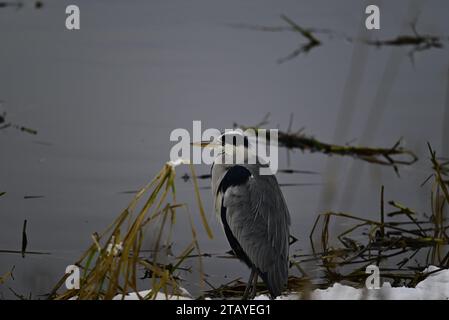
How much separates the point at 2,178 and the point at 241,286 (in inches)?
81.9

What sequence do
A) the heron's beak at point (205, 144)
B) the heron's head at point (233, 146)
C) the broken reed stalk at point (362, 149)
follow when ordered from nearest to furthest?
the heron's head at point (233, 146)
the heron's beak at point (205, 144)
the broken reed stalk at point (362, 149)

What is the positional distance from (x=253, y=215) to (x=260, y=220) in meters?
0.04

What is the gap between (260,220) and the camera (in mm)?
3793

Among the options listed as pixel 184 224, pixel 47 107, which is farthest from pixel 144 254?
pixel 47 107

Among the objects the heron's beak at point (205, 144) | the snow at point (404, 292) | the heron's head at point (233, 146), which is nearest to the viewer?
the snow at point (404, 292)

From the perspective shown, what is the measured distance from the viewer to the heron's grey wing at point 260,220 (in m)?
3.68

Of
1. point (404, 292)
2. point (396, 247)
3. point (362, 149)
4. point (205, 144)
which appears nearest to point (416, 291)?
point (404, 292)

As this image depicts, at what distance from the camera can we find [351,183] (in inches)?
68.1

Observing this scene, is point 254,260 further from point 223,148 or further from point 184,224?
point 184,224

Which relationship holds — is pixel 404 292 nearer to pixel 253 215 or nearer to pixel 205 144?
pixel 253 215

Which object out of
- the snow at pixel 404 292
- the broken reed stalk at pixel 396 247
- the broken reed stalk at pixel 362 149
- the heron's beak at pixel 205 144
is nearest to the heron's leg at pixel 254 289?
the snow at pixel 404 292

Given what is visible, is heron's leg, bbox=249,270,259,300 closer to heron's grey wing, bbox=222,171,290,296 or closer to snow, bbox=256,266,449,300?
heron's grey wing, bbox=222,171,290,296
